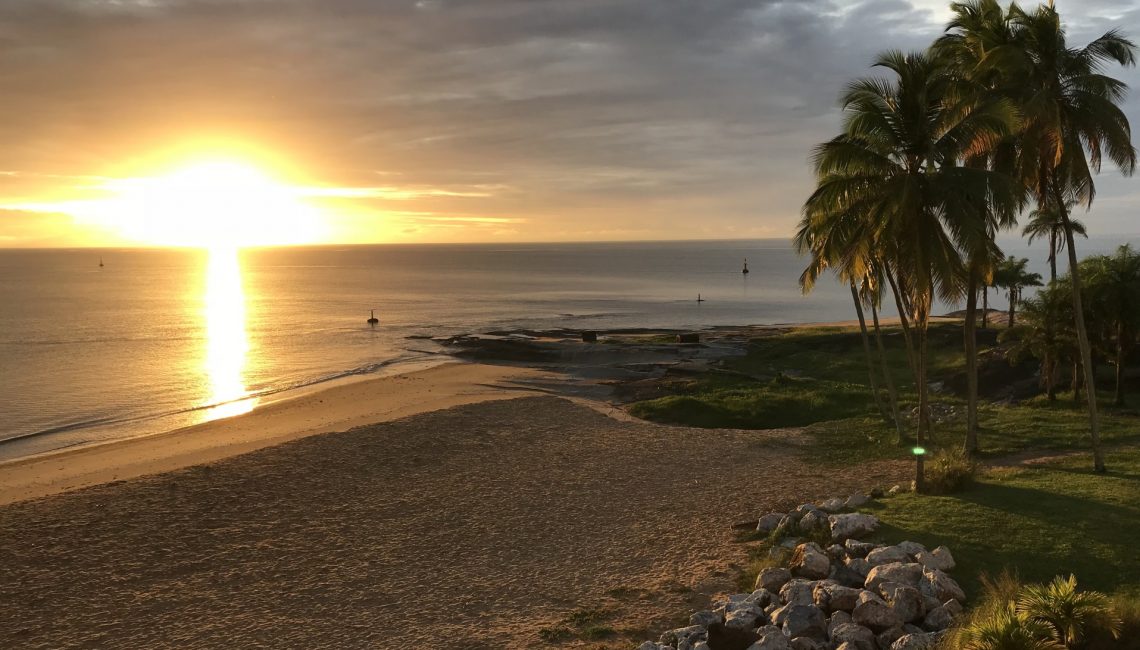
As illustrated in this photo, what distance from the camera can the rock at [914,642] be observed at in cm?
970

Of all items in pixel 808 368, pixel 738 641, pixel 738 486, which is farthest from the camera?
pixel 808 368

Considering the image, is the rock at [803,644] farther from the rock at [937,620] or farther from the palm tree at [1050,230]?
the palm tree at [1050,230]

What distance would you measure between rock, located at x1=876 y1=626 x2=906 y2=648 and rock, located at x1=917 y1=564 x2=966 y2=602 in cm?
126

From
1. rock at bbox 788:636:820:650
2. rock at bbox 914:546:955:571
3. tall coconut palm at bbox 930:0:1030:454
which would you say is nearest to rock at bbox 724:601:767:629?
rock at bbox 788:636:820:650

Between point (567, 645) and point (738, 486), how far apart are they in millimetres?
10006

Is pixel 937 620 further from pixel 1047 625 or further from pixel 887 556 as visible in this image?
pixel 1047 625

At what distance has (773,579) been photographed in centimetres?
1262

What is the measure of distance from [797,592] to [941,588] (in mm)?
2116

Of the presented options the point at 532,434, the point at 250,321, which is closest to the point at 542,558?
the point at 532,434

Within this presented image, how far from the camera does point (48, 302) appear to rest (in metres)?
116

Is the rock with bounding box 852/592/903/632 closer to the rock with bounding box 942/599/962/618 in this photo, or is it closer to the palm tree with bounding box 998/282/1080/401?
the rock with bounding box 942/599/962/618

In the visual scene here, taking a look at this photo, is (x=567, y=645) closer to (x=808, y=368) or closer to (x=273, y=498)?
(x=273, y=498)

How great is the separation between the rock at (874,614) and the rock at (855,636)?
19 centimetres

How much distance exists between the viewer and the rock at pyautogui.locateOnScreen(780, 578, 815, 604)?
1144cm
